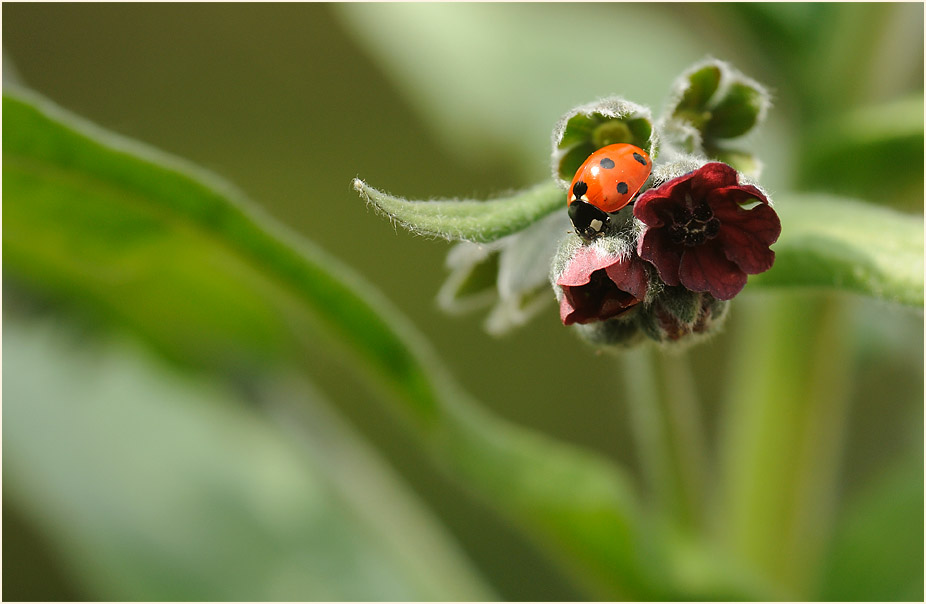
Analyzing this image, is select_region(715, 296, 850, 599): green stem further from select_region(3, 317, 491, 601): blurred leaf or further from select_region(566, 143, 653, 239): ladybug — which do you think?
select_region(566, 143, 653, 239): ladybug

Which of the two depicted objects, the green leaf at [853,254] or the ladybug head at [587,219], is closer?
the ladybug head at [587,219]

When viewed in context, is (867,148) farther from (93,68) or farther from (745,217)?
(93,68)

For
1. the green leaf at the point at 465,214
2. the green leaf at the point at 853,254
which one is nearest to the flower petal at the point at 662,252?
the green leaf at the point at 465,214

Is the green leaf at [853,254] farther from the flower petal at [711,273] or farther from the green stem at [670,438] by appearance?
the green stem at [670,438]

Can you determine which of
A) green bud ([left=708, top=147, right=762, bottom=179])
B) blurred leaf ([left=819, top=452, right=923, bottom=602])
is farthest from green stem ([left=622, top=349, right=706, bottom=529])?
green bud ([left=708, top=147, right=762, bottom=179])

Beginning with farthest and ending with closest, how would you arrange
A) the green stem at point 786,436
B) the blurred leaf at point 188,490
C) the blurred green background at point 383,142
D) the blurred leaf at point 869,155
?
the blurred green background at point 383,142
the blurred leaf at point 188,490
the green stem at point 786,436
the blurred leaf at point 869,155

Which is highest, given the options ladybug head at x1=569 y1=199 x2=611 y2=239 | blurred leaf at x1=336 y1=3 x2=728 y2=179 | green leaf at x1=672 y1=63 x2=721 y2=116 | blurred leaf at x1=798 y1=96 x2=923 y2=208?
blurred leaf at x1=336 y1=3 x2=728 y2=179
